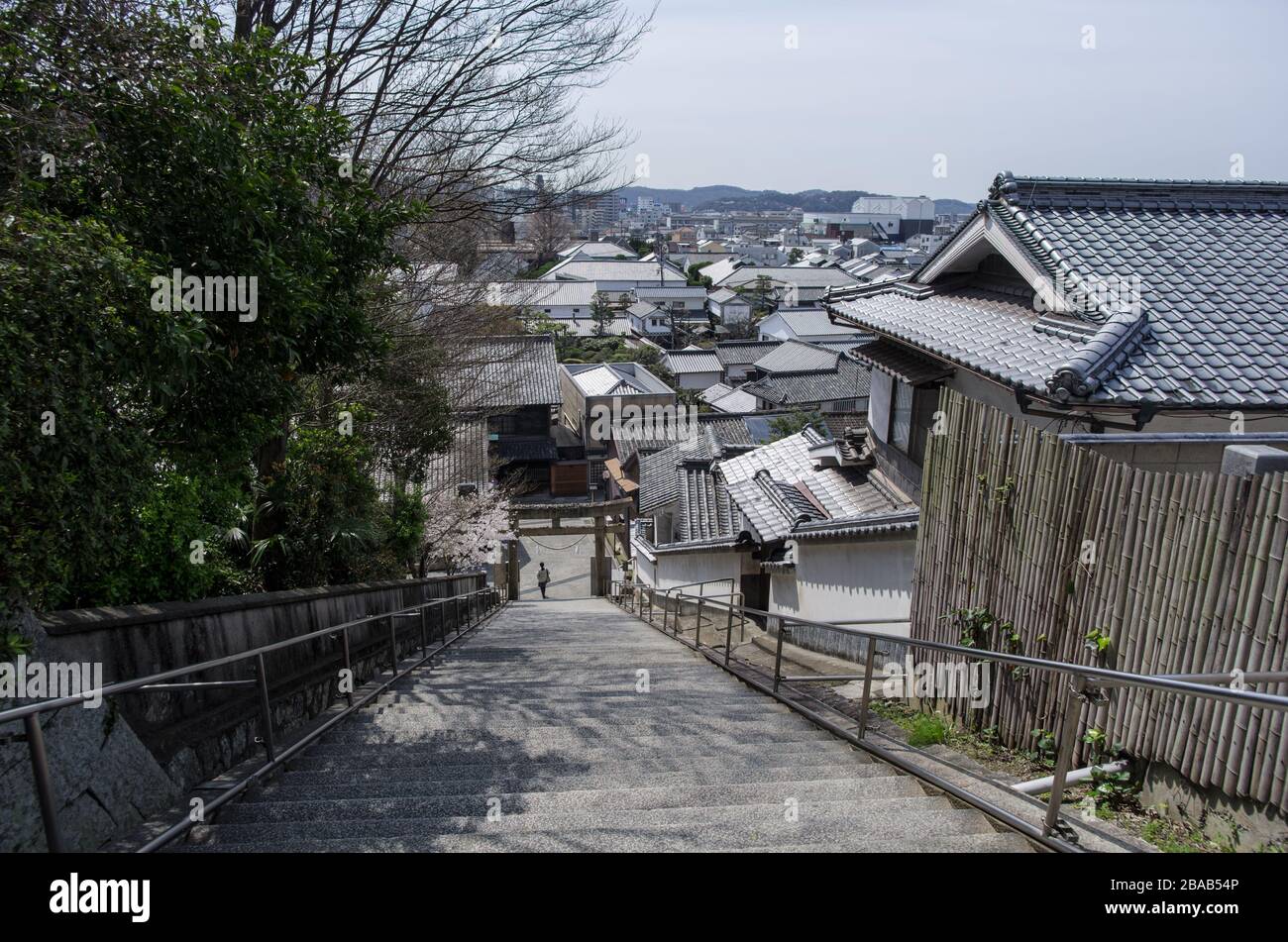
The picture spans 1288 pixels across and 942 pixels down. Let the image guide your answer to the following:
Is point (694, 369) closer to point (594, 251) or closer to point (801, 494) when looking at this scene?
point (801, 494)

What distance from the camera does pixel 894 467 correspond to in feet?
37.7

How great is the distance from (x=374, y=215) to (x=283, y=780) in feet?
12.3

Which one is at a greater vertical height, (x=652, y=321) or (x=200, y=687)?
(x=652, y=321)

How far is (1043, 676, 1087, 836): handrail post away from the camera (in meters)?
3.23

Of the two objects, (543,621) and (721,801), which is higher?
(721,801)

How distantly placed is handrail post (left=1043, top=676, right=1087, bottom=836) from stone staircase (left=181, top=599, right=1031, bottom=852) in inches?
6.4

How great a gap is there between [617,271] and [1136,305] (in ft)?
266

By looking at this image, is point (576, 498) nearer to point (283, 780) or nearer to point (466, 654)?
point (466, 654)

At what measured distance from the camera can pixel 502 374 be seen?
2136 centimetres

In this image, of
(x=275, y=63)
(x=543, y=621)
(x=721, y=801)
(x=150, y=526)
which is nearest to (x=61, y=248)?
(x=150, y=526)

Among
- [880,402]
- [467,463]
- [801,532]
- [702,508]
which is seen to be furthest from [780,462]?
[467,463]

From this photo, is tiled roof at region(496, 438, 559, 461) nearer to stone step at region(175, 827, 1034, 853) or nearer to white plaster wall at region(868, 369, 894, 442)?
white plaster wall at region(868, 369, 894, 442)

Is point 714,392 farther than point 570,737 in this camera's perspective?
Yes

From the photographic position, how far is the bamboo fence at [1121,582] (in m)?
3.43
